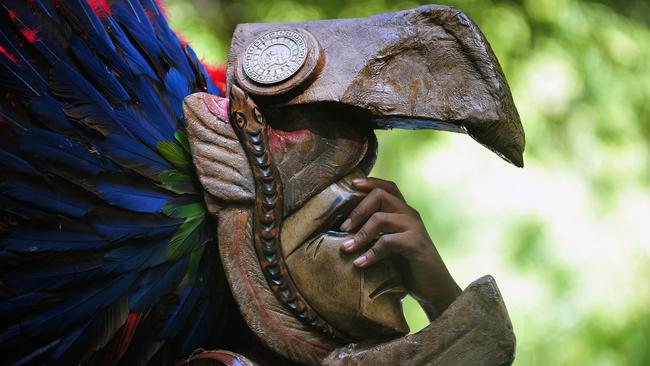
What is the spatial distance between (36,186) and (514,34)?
147 centimetres

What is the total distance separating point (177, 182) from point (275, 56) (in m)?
0.18

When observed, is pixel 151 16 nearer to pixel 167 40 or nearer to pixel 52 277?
pixel 167 40

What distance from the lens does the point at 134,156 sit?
90 centimetres

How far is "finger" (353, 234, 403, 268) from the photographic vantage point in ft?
2.91

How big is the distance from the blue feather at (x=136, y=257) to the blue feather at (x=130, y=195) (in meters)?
0.04

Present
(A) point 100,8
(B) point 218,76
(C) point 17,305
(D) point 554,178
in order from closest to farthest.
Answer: (C) point 17,305 < (A) point 100,8 < (B) point 218,76 < (D) point 554,178

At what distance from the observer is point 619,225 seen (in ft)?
6.12

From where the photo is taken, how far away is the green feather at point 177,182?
0.92 m

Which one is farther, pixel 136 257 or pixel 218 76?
pixel 218 76

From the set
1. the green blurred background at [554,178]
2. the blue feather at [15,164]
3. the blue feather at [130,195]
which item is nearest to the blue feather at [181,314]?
the blue feather at [130,195]

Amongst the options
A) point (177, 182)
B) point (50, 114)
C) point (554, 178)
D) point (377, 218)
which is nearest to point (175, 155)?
point (177, 182)

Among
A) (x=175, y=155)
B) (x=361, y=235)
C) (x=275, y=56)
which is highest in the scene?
(x=275, y=56)

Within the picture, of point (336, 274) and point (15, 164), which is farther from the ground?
point (15, 164)

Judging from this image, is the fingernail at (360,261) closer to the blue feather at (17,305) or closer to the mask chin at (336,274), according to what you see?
the mask chin at (336,274)
